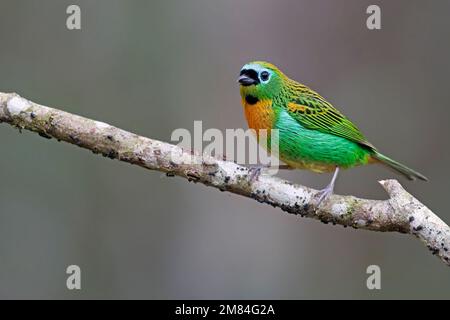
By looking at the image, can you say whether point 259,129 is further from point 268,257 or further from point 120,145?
point 268,257

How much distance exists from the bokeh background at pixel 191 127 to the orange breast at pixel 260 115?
2276mm

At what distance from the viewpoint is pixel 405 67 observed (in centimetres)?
775

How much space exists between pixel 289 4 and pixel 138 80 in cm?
188

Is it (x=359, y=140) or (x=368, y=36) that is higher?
(x=368, y=36)

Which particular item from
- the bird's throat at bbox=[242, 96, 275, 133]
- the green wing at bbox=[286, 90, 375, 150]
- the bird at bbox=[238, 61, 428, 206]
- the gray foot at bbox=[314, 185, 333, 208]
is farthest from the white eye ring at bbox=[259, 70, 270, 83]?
the gray foot at bbox=[314, 185, 333, 208]

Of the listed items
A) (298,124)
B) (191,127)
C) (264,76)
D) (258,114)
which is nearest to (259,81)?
(264,76)

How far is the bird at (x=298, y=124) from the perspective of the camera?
4859 mm

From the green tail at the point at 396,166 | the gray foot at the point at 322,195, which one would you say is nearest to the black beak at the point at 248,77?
the gray foot at the point at 322,195

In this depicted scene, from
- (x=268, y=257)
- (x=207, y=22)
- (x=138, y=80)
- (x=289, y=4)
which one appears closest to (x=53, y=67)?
(x=138, y=80)

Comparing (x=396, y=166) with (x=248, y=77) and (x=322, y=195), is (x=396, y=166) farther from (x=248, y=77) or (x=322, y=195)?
(x=248, y=77)

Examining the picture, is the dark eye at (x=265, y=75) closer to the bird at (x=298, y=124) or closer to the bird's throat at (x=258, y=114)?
the bird at (x=298, y=124)

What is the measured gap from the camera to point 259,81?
16.0 ft

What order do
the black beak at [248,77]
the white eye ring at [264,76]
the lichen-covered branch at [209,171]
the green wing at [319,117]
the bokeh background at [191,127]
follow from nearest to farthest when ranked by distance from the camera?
the lichen-covered branch at [209,171] < the black beak at [248,77] < the white eye ring at [264,76] < the green wing at [319,117] < the bokeh background at [191,127]

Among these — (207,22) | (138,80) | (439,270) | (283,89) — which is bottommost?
Result: (439,270)
